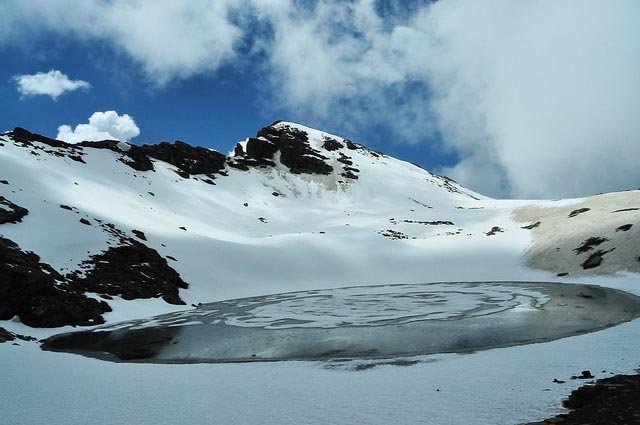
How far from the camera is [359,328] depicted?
18.2 meters

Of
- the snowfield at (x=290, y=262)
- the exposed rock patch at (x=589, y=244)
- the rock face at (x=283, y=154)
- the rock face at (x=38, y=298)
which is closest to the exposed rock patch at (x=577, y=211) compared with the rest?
the snowfield at (x=290, y=262)

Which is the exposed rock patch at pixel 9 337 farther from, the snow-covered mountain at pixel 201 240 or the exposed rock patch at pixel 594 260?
the exposed rock patch at pixel 594 260

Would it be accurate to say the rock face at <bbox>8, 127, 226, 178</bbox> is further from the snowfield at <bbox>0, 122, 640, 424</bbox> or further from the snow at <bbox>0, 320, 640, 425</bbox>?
the snow at <bbox>0, 320, 640, 425</bbox>

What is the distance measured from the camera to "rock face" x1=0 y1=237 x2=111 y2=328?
22.6 metres

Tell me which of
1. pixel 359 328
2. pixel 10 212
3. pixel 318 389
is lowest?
pixel 318 389

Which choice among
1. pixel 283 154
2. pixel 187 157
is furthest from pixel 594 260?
pixel 283 154

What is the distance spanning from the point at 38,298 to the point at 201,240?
25.9 metres

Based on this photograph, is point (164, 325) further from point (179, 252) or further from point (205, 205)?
point (205, 205)

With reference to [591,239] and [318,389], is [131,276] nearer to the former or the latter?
[318,389]

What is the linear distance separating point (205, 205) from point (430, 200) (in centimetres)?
6573

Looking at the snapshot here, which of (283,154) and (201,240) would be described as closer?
(201,240)

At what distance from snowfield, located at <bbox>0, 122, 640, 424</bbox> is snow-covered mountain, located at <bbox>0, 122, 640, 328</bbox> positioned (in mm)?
282

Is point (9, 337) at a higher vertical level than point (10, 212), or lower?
lower

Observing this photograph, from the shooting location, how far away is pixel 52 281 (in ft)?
84.9
